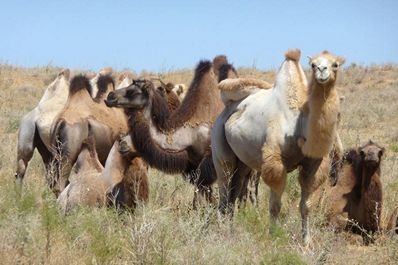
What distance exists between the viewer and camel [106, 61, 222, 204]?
8.76m

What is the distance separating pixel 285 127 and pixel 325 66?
80 cm

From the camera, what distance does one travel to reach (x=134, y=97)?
925 cm

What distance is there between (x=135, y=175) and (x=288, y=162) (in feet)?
6.04

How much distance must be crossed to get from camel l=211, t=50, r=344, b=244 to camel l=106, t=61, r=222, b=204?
3.15 ft

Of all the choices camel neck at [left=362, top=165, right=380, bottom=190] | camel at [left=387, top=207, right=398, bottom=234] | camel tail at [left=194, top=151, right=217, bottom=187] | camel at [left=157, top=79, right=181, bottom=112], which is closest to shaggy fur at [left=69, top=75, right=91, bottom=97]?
camel at [left=157, top=79, right=181, bottom=112]

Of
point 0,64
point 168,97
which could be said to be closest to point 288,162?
point 168,97

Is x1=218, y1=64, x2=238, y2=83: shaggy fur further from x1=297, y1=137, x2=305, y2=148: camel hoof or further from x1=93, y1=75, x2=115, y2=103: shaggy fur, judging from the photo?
x1=297, y1=137, x2=305, y2=148: camel hoof

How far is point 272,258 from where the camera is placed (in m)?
5.51

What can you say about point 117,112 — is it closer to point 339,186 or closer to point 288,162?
point 339,186

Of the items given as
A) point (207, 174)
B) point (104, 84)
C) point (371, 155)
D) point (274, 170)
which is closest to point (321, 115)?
point (274, 170)

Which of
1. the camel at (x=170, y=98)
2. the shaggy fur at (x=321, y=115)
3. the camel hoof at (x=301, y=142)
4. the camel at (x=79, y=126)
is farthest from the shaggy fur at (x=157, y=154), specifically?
the shaggy fur at (x=321, y=115)

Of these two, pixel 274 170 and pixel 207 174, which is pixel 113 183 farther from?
pixel 274 170

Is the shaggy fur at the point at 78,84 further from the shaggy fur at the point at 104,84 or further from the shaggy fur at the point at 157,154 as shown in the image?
the shaggy fur at the point at 157,154

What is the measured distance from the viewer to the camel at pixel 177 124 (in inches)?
345
